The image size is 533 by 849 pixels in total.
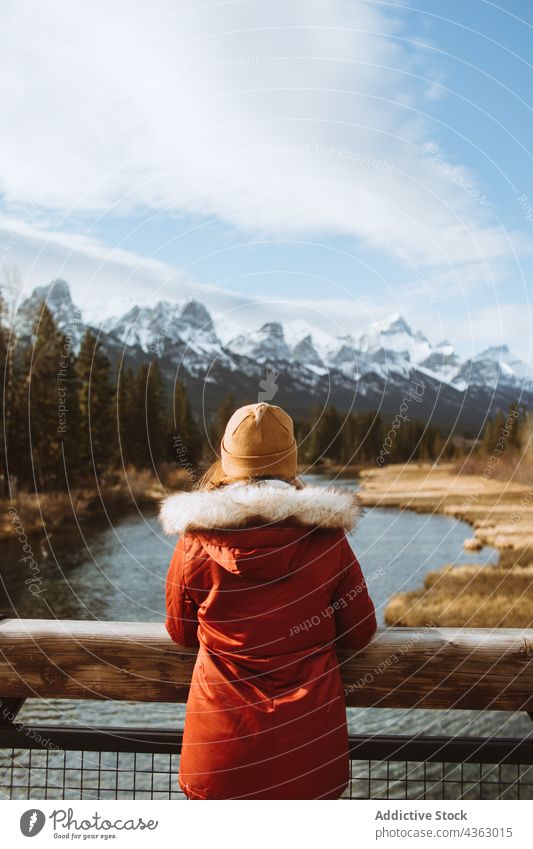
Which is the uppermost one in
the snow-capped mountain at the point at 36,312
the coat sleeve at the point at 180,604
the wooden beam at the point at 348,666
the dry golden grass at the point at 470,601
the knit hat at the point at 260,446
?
the snow-capped mountain at the point at 36,312

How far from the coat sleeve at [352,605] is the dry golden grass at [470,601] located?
18.0 m

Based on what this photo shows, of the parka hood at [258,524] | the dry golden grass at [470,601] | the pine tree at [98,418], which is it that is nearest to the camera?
the parka hood at [258,524]

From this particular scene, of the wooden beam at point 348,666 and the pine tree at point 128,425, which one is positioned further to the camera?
the pine tree at point 128,425

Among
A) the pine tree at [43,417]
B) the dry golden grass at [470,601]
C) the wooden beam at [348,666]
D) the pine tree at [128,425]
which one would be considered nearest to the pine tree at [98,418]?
the pine tree at [128,425]

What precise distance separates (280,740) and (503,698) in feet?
2.60

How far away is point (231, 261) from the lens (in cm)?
434

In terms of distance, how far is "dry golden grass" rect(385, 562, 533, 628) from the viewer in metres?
21.1

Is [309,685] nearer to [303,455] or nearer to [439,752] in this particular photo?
[439,752]

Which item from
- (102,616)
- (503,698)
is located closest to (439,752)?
(503,698)

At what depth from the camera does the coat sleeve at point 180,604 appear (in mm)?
2254

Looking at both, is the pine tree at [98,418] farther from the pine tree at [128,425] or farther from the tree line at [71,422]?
the pine tree at [128,425]

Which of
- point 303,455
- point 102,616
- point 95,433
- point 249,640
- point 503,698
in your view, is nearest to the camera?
point 249,640

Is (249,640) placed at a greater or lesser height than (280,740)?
greater

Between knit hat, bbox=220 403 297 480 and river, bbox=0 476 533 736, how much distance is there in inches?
410
